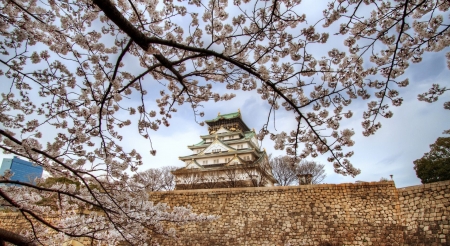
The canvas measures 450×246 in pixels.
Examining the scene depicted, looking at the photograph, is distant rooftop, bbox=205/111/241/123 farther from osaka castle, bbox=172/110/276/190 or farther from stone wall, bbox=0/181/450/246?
stone wall, bbox=0/181/450/246

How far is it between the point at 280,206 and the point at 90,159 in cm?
689

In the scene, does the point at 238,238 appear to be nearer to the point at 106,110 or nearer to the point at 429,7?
the point at 106,110

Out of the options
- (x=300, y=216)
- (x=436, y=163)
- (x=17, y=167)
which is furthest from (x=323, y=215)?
(x=17, y=167)

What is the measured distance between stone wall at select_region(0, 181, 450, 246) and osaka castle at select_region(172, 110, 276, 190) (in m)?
4.81

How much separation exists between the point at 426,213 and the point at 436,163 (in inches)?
332

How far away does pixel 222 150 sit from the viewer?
80.8 ft

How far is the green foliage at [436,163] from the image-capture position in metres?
12.9

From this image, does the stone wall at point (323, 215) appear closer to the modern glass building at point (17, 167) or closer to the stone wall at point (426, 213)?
the stone wall at point (426, 213)

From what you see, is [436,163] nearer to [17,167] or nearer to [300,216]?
[300,216]

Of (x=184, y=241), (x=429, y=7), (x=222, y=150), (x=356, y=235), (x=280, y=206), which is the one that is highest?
(x=222, y=150)

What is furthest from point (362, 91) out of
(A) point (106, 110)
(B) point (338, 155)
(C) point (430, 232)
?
(C) point (430, 232)

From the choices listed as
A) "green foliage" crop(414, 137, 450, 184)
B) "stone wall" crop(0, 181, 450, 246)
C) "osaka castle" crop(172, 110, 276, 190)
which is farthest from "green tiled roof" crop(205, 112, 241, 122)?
"stone wall" crop(0, 181, 450, 246)

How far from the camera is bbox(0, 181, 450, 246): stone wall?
684cm

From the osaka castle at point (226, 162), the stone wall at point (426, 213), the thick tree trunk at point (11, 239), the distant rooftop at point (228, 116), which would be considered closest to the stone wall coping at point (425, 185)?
the stone wall at point (426, 213)
